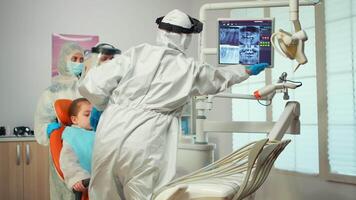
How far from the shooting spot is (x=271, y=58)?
2.69 metres

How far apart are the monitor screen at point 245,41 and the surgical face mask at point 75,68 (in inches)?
38.6

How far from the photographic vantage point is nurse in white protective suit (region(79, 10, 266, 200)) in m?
2.02

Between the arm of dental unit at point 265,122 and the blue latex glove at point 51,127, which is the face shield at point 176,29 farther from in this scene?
the blue latex glove at point 51,127

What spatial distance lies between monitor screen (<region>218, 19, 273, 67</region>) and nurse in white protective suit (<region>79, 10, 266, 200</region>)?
0.59m

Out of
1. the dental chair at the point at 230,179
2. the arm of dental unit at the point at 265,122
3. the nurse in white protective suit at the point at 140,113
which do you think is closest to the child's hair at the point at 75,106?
the nurse in white protective suit at the point at 140,113

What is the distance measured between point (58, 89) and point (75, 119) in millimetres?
358

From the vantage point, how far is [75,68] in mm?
2830

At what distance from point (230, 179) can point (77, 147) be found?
0.97 m

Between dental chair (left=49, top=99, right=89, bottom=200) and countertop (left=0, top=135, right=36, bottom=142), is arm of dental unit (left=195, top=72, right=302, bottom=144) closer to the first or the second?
dental chair (left=49, top=99, right=89, bottom=200)

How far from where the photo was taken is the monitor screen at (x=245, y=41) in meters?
2.69

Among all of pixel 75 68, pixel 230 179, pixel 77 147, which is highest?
pixel 75 68

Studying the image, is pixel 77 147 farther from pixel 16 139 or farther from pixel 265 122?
pixel 16 139

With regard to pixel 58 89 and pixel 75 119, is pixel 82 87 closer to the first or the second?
pixel 75 119

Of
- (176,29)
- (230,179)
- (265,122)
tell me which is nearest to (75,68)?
(176,29)
